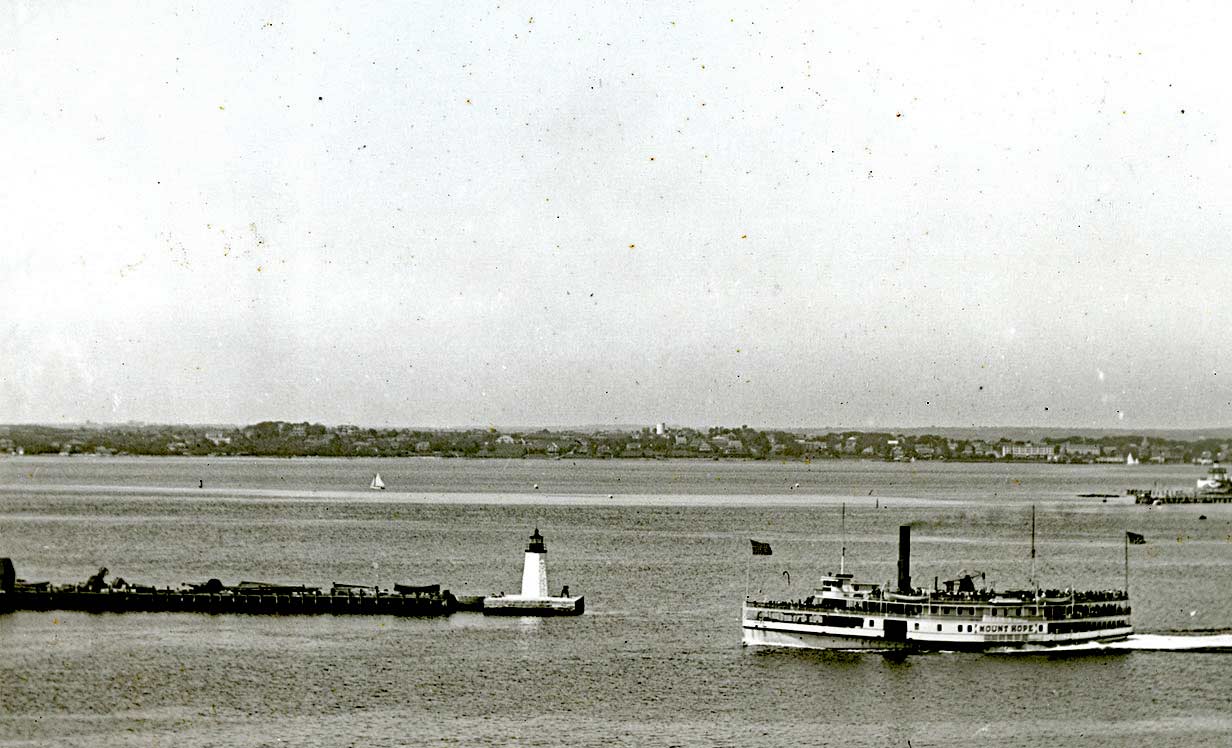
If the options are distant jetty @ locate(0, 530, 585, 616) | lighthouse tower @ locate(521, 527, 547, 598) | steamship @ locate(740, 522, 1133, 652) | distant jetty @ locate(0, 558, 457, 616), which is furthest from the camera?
lighthouse tower @ locate(521, 527, 547, 598)

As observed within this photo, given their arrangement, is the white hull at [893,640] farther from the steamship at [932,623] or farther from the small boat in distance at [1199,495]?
the small boat in distance at [1199,495]

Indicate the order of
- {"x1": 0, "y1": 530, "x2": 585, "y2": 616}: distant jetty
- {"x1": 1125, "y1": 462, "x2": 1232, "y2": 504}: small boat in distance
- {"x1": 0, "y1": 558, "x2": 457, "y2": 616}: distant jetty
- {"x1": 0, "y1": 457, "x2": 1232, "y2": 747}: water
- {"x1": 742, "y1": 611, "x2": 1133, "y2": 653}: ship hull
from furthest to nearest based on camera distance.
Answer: {"x1": 1125, "y1": 462, "x2": 1232, "y2": 504}: small boat in distance, {"x1": 0, "y1": 558, "x2": 457, "y2": 616}: distant jetty, {"x1": 0, "y1": 530, "x2": 585, "y2": 616}: distant jetty, {"x1": 742, "y1": 611, "x2": 1133, "y2": 653}: ship hull, {"x1": 0, "y1": 457, "x2": 1232, "y2": 747}: water

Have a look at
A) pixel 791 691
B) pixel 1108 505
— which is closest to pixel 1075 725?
pixel 791 691

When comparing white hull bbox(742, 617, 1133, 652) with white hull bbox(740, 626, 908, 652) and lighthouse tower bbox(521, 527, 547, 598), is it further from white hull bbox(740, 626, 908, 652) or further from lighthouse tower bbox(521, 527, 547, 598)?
lighthouse tower bbox(521, 527, 547, 598)

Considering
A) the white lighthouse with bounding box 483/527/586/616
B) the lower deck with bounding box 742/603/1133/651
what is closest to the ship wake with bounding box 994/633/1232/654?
the lower deck with bounding box 742/603/1133/651

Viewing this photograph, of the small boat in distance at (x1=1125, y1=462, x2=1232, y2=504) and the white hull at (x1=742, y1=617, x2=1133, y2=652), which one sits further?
the small boat in distance at (x1=1125, y1=462, x2=1232, y2=504)

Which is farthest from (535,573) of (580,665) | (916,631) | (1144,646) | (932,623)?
(1144,646)
